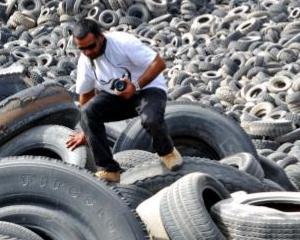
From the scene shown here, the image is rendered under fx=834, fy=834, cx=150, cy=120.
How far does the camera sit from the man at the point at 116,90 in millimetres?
6012

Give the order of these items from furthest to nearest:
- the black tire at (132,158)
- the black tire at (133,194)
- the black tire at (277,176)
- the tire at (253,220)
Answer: the black tire at (277,176), the black tire at (132,158), the black tire at (133,194), the tire at (253,220)

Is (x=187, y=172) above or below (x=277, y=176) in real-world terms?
above

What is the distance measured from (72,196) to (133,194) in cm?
103

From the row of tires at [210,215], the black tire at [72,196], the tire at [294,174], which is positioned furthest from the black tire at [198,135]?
the black tire at [72,196]

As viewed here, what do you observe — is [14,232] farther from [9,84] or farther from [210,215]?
[9,84]

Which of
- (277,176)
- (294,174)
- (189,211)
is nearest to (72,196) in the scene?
(189,211)

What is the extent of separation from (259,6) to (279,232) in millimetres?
14222

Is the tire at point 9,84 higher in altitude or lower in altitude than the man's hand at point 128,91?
lower

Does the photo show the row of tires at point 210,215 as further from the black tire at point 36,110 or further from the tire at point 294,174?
the black tire at point 36,110

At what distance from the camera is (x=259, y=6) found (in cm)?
1886

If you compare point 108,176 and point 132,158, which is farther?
point 132,158

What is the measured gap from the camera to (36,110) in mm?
7777

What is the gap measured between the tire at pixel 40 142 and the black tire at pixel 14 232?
8.68ft

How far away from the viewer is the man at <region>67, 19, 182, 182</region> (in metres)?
6.01
